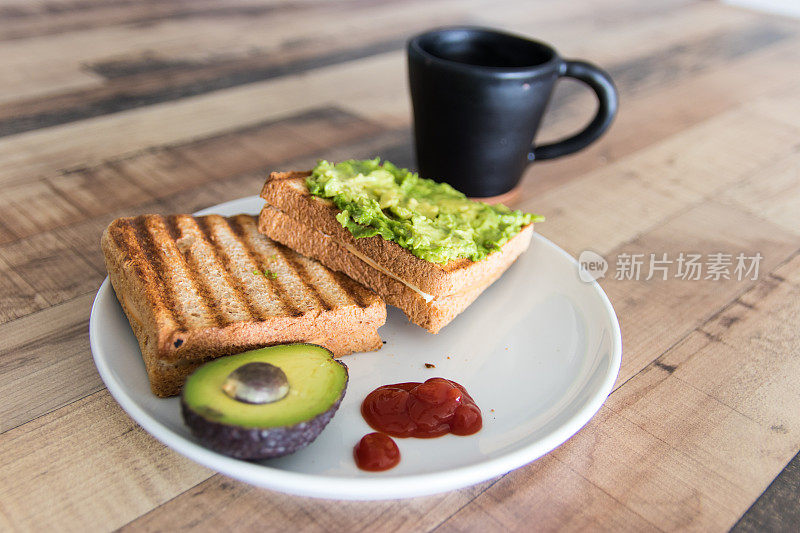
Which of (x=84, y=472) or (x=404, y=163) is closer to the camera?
(x=84, y=472)

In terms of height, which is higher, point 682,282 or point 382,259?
point 382,259

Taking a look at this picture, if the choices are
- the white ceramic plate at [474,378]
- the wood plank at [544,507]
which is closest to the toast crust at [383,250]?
the white ceramic plate at [474,378]

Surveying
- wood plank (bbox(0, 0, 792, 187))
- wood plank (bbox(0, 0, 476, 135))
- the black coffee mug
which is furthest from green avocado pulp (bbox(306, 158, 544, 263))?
wood plank (bbox(0, 0, 476, 135))

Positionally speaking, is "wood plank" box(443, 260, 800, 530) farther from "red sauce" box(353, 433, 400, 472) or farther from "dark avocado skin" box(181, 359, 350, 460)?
"dark avocado skin" box(181, 359, 350, 460)

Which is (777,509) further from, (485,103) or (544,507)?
(485,103)

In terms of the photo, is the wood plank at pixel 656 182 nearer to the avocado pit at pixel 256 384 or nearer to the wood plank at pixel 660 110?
the wood plank at pixel 660 110

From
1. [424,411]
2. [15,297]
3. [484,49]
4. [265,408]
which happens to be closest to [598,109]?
[484,49]
